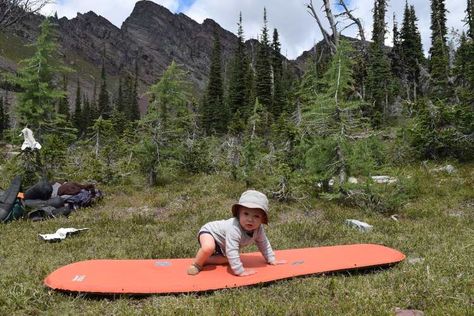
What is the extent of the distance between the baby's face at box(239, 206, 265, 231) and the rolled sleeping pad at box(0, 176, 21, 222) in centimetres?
727

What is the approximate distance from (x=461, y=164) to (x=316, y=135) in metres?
7.48

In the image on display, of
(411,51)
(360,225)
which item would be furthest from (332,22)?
(411,51)

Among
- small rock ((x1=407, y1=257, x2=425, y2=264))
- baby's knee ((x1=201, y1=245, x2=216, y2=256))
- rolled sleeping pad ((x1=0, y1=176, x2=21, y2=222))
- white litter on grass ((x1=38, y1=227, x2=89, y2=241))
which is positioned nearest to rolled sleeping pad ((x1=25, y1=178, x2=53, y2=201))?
rolled sleeping pad ((x1=0, y1=176, x2=21, y2=222))

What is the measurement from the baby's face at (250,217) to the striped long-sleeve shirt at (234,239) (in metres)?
0.12

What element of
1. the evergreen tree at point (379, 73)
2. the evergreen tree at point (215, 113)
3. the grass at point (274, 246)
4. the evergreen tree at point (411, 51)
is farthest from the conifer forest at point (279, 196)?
the evergreen tree at point (411, 51)

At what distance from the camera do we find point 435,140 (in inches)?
750

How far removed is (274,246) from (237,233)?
8.63 ft

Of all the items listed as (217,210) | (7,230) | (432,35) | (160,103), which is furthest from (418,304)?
(432,35)

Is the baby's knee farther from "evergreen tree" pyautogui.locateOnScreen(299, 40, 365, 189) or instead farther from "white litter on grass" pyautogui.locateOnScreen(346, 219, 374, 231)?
"evergreen tree" pyautogui.locateOnScreen(299, 40, 365, 189)

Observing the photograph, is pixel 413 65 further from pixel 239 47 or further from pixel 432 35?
pixel 239 47

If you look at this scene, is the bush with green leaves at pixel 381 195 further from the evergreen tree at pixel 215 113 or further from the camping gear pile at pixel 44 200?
the evergreen tree at pixel 215 113

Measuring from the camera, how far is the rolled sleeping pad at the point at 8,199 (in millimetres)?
10891

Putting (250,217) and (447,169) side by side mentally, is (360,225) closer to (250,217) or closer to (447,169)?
(250,217)

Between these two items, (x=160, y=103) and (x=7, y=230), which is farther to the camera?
(x=160, y=103)
